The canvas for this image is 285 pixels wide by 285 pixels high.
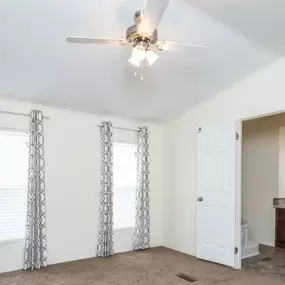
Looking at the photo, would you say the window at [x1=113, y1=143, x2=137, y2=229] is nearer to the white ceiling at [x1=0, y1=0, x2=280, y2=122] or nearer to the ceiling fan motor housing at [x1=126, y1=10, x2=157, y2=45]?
the white ceiling at [x1=0, y1=0, x2=280, y2=122]

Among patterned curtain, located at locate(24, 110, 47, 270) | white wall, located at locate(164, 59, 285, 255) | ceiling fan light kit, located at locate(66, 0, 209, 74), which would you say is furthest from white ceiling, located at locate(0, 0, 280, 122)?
ceiling fan light kit, located at locate(66, 0, 209, 74)

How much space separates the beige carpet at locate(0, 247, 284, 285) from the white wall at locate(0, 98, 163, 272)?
24cm

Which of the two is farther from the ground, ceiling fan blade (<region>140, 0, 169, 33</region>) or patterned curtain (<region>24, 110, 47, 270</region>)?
ceiling fan blade (<region>140, 0, 169, 33</region>)

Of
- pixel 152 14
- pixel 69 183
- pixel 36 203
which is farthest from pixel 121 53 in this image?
pixel 36 203

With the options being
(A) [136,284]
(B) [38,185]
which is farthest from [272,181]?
(B) [38,185]

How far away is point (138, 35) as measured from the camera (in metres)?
2.47

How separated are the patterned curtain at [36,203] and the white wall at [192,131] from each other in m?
2.23

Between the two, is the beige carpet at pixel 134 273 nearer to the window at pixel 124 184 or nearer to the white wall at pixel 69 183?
the white wall at pixel 69 183

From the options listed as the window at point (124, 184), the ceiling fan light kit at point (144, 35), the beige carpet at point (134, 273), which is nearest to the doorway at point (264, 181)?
the beige carpet at point (134, 273)

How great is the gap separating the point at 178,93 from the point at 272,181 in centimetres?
289

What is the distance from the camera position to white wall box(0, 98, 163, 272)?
4418mm

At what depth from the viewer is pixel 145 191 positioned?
559cm

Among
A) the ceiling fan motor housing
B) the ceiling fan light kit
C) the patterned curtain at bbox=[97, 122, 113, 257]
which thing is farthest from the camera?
the patterned curtain at bbox=[97, 122, 113, 257]

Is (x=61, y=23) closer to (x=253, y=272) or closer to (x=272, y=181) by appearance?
(x=253, y=272)
